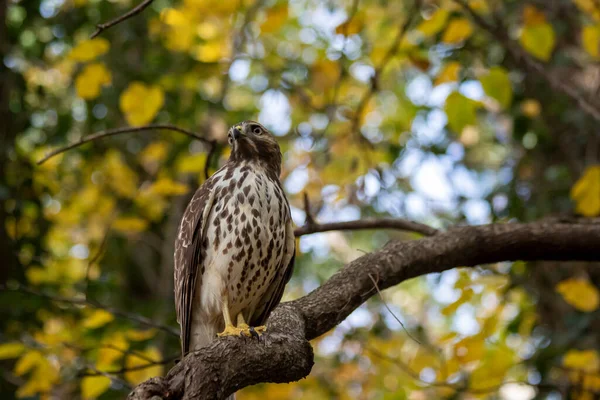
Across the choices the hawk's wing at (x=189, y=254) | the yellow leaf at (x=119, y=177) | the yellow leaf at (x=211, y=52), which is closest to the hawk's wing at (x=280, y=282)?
the hawk's wing at (x=189, y=254)

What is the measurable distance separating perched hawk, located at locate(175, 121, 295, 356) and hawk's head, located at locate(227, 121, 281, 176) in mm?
126

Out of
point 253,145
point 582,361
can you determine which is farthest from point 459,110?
point 582,361

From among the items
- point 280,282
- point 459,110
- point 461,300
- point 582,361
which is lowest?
point 582,361

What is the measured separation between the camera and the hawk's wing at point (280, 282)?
3973 millimetres

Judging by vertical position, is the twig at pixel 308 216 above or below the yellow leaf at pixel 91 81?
below

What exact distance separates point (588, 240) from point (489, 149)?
583 centimetres

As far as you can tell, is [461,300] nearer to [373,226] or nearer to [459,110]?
[373,226]

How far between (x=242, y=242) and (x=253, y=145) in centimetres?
74

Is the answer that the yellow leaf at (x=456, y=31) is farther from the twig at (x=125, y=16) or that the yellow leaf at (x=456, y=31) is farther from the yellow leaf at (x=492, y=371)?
the twig at (x=125, y=16)

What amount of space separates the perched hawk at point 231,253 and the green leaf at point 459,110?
141 centimetres

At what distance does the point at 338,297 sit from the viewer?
3.61 meters

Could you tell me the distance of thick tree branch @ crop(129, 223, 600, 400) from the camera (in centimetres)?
264

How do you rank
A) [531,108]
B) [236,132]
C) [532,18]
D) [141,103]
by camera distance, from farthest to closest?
[531,108]
[141,103]
[532,18]
[236,132]

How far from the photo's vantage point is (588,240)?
4.21 m
